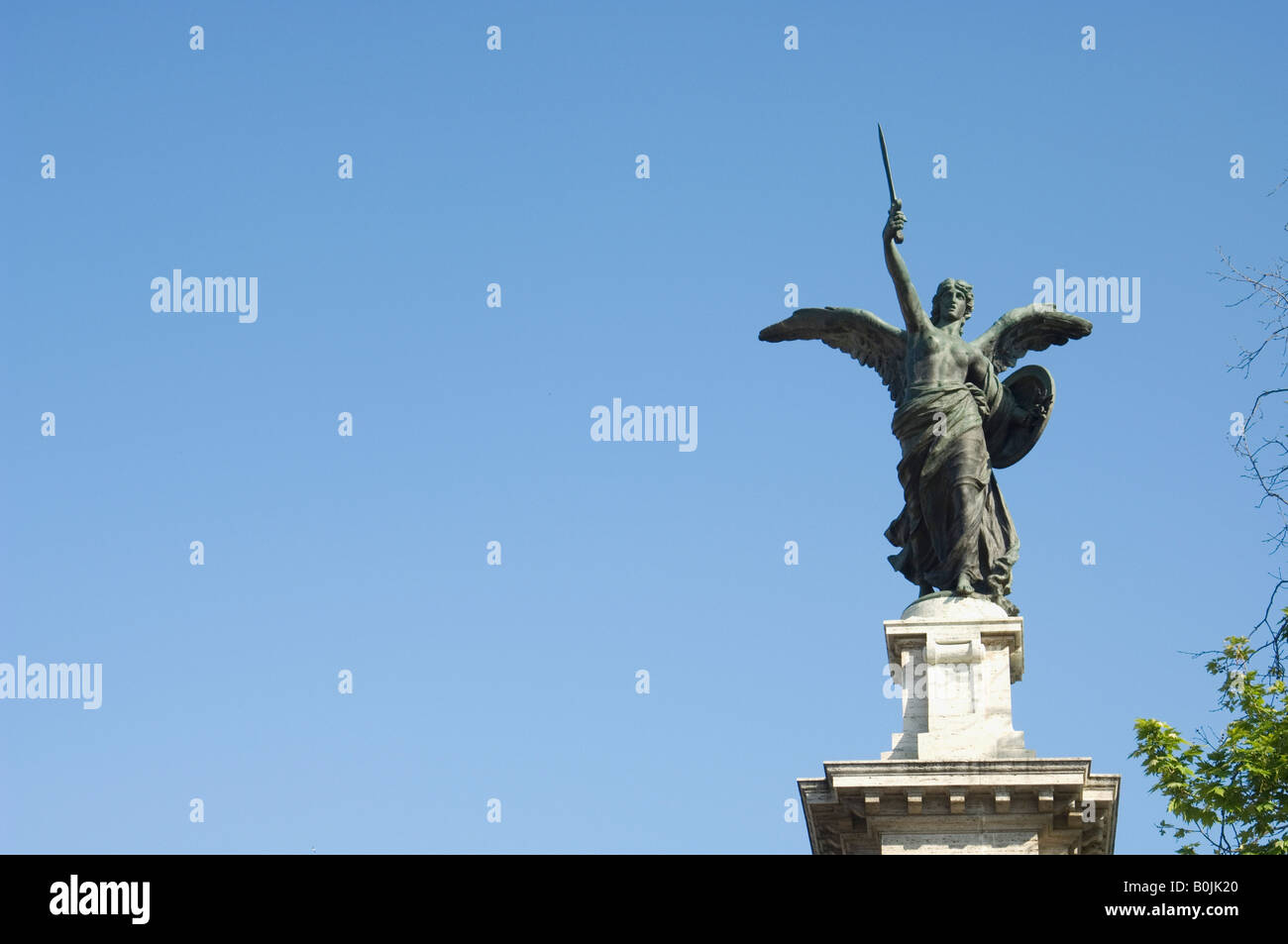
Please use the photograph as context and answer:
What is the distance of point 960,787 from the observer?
25.7 metres

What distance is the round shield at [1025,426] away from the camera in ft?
95.3

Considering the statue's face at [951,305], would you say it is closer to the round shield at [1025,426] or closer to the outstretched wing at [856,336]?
the outstretched wing at [856,336]

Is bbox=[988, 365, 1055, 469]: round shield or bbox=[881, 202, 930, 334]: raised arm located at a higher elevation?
bbox=[881, 202, 930, 334]: raised arm

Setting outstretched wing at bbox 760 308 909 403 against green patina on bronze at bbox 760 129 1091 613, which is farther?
outstretched wing at bbox 760 308 909 403

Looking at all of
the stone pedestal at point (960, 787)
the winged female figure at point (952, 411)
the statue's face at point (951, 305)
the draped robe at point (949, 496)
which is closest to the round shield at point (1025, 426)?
the winged female figure at point (952, 411)

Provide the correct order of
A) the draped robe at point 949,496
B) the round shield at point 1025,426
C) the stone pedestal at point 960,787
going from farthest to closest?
the round shield at point 1025,426 < the draped robe at point 949,496 < the stone pedestal at point 960,787

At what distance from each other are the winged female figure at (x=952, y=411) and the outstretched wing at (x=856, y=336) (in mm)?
13

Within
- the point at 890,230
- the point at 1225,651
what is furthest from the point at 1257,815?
the point at 890,230

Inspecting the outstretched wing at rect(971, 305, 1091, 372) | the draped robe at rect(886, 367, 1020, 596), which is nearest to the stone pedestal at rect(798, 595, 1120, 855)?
the draped robe at rect(886, 367, 1020, 596)

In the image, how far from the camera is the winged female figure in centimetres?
2803

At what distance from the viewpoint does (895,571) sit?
1123 inches

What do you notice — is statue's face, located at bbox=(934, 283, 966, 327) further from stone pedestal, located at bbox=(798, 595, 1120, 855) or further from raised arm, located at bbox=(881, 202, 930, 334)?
A: stone pedestal, located at bbox=(798, 595, 1120, 855)

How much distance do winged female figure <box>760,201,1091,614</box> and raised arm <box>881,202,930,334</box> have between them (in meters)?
0.01
